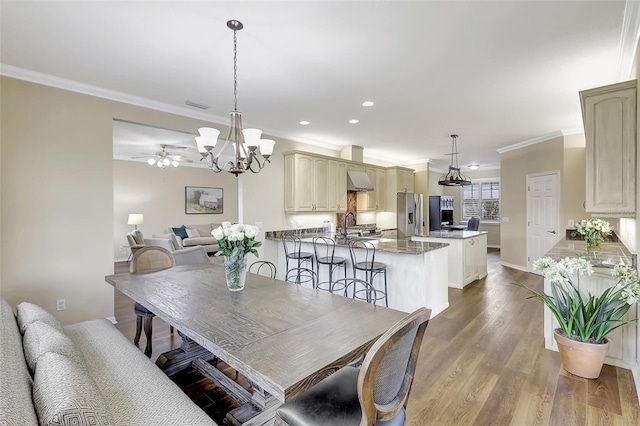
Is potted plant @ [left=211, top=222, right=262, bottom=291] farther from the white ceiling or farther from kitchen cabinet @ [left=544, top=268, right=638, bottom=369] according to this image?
kitchen cabinet @ [left=544, top=268, right=638, bottom=369]

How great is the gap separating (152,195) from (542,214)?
9.56 meters

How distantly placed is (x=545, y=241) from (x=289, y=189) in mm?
5069

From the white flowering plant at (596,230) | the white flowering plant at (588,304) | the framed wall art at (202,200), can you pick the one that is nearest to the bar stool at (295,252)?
the white flowering plant at (588,304)

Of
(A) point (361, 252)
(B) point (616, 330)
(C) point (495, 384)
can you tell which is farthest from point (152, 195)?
(B) point (616, 330)

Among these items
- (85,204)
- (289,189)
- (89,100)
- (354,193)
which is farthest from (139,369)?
(354,193)

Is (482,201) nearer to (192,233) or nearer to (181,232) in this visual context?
(192,233)

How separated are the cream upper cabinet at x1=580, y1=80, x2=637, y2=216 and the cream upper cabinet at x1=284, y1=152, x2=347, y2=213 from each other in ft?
12.4

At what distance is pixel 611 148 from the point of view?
250cm

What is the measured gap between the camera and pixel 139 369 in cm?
164

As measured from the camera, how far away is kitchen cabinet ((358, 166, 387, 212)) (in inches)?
270

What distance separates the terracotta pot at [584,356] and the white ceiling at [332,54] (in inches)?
97.4

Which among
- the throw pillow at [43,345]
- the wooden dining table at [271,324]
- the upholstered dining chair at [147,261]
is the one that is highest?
the upholstered dining chair at [147,261]

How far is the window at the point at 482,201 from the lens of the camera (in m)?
10.1

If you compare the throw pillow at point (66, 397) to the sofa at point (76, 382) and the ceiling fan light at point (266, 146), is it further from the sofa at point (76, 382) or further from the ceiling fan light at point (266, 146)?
the ceiling fan light at point (266, 146)
